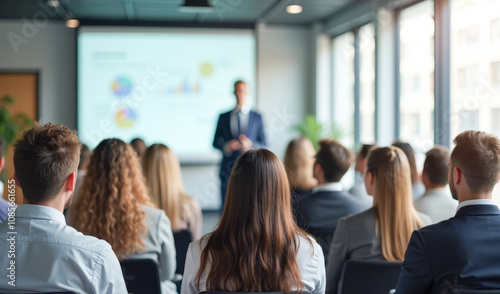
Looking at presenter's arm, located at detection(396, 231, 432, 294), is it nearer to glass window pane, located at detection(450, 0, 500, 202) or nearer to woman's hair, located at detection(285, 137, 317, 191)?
woman's hair, located at detection(285, 137, 317, 191)

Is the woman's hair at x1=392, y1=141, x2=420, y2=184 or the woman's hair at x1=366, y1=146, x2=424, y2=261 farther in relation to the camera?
the woman's hair at x1=392, y1=141, x2=420, y2=184

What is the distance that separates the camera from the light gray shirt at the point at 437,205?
292 cm

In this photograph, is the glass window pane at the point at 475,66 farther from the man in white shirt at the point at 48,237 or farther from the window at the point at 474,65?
the man in white shirt at the point at 48,237

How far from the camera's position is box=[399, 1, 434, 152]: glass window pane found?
5664mm

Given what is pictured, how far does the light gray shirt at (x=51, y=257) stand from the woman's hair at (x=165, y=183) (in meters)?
1.65

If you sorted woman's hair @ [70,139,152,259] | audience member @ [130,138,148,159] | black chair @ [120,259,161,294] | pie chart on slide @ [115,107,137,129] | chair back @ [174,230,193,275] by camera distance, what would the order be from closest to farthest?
black chair @ [120,259,161,294] < woman's hair @ [70,139,152,259] < chair back @ [174,230,193,275] < audience member @ [130,138,148,159] < pie chart on slide @ [115,107,137,129]

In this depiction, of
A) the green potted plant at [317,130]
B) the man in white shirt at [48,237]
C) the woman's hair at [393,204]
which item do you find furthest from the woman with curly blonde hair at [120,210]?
the green potted plant at [317,130]

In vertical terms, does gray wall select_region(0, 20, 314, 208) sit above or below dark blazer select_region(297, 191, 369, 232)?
above

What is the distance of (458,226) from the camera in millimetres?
1621

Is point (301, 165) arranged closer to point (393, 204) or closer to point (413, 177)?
point (413, 177)

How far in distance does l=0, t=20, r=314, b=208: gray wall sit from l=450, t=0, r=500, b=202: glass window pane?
3.41 m

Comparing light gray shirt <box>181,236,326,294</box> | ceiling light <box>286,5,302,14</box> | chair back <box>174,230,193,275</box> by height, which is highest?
ceiling light <box>286,5,302,14</box>

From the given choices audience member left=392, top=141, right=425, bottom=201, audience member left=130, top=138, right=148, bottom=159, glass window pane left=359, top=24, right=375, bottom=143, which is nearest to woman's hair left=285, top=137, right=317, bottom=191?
audience member left=392, top=141, right=425, bottom=201

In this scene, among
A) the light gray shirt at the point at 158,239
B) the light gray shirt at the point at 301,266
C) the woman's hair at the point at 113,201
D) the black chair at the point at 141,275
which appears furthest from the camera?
the light gray shirt at the point at 158,239
